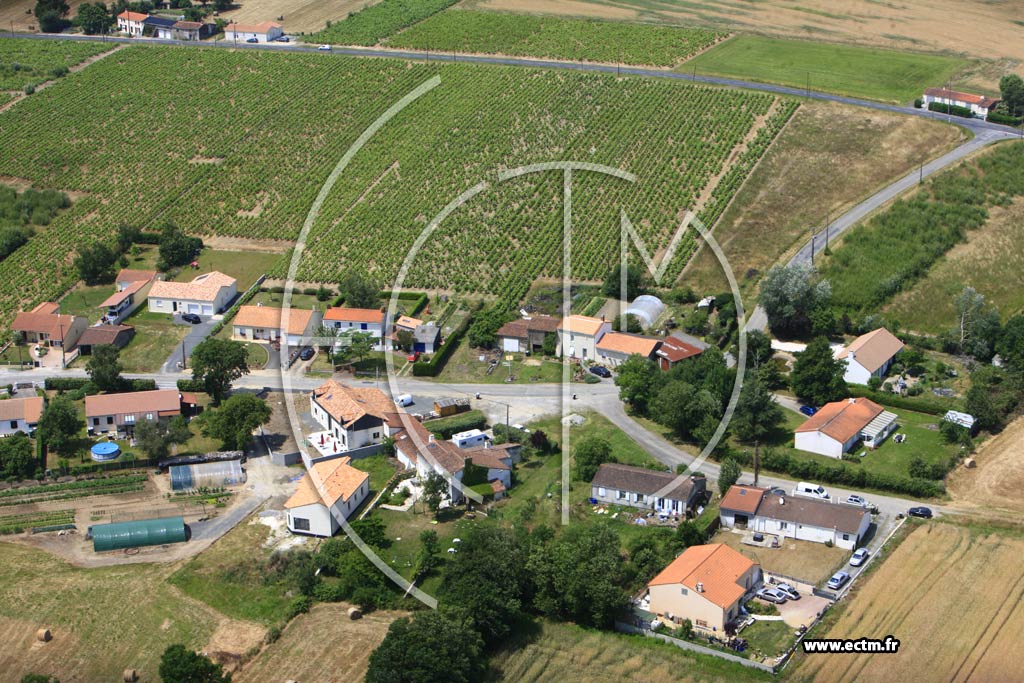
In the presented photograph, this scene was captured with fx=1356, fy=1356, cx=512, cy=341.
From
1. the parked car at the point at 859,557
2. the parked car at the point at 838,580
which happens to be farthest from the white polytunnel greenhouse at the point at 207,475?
the parked car at the point at 859,557

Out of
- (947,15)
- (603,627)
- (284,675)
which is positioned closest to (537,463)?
(603,627)

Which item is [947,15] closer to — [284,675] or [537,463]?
[537,463]

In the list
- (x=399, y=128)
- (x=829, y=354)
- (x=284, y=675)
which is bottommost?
(x=284, y=675)

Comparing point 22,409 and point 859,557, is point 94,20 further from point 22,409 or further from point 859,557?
point 859,557

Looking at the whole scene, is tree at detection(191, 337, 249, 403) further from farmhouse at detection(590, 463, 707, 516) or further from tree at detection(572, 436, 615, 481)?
farmhouse at detection(590, 463, 707, 516)

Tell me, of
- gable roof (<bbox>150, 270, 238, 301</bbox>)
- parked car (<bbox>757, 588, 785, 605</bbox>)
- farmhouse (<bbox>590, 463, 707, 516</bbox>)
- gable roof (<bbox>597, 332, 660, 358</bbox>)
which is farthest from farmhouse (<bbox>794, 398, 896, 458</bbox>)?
gable roof (<bbox>150, 270, 238, 301</bbox>)

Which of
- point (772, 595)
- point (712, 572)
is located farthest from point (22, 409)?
point (772, 595)
